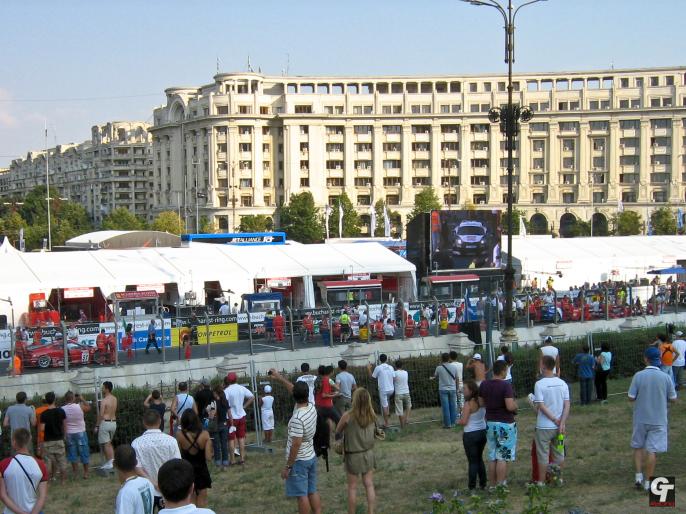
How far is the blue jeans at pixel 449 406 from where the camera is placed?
15594 millimetres

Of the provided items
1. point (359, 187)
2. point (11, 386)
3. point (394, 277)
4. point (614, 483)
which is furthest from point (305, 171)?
point (614, 483)

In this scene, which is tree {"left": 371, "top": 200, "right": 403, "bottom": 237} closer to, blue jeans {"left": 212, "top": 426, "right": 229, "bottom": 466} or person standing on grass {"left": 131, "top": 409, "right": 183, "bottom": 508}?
blue jeans {"left": 212, "top": 426, "right": 229, "bottom": 466}

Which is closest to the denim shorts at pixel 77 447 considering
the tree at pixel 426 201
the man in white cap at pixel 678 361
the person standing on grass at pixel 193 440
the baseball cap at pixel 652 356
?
the person standing on grass at pixel 193 440

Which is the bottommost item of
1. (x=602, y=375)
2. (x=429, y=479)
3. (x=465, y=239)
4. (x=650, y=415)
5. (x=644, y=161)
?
(x=429, y=479)

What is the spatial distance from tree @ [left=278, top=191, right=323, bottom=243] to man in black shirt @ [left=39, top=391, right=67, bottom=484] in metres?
82.2

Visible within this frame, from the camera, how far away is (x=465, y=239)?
4322cm

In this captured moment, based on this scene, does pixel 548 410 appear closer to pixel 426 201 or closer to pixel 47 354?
pixel 47 354

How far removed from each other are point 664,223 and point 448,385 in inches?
3376

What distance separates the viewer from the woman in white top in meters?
10.2

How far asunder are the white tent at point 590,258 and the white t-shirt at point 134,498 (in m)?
44.0

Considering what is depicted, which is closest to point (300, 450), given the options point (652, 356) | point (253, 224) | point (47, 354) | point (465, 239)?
point (652, 356)

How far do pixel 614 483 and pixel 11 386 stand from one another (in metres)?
14.0

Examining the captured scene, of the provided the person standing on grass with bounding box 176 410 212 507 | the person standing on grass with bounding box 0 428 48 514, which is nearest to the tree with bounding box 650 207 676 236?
the person standing on grass with bounding box 176 410 212 507

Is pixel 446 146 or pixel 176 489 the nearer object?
pixel 176 489
